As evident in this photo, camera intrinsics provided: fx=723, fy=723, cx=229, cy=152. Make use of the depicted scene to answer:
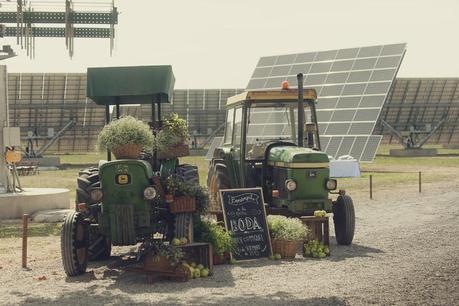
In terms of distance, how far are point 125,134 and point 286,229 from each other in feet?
10.5

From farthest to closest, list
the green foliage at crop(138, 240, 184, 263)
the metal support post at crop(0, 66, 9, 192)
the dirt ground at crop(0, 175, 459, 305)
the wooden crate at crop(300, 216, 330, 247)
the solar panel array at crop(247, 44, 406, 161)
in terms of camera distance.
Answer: the solar panel array at crop(247, 44, 406, 161), the metal support post at crop(0, 66, 9, 192), the wooden crate at crop(300, 216, 330, 247), the green foliage at crop(138, 240, 184, 263), the dirt ground at crop(0, 175, 459, 305)

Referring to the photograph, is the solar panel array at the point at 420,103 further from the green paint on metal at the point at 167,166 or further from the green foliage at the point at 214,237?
the green foliage at the point at 214,237

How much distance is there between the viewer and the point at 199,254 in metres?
10.8

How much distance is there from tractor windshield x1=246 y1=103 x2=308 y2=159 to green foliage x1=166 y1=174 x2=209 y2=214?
2.93 meters

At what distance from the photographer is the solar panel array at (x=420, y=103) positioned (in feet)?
177

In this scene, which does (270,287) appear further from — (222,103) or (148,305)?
(222,103)

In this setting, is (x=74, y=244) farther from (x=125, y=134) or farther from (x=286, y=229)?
(x=286, y=229)

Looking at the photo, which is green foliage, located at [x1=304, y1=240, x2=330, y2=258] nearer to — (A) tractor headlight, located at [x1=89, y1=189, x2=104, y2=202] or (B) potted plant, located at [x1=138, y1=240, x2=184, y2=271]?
(B) potted plant, located at [x1=138, y1=240, x2=184, y2=271]

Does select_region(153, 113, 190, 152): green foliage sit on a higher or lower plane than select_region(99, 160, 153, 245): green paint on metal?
higher

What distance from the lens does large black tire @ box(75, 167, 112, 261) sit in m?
11.6

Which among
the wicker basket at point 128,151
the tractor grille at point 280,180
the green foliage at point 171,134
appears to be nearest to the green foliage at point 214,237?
the green foliage at point 171,134

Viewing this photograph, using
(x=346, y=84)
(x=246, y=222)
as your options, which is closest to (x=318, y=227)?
(x=246, y=222)

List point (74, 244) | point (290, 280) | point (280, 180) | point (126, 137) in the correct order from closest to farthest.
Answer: point (290, 280) < point (74, 244) < point (126, 137) < point (280, 180)

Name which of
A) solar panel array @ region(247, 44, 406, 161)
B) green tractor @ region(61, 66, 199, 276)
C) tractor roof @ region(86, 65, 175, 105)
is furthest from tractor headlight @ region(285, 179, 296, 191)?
solar panel array @ region(247, 44, 406, 161)
